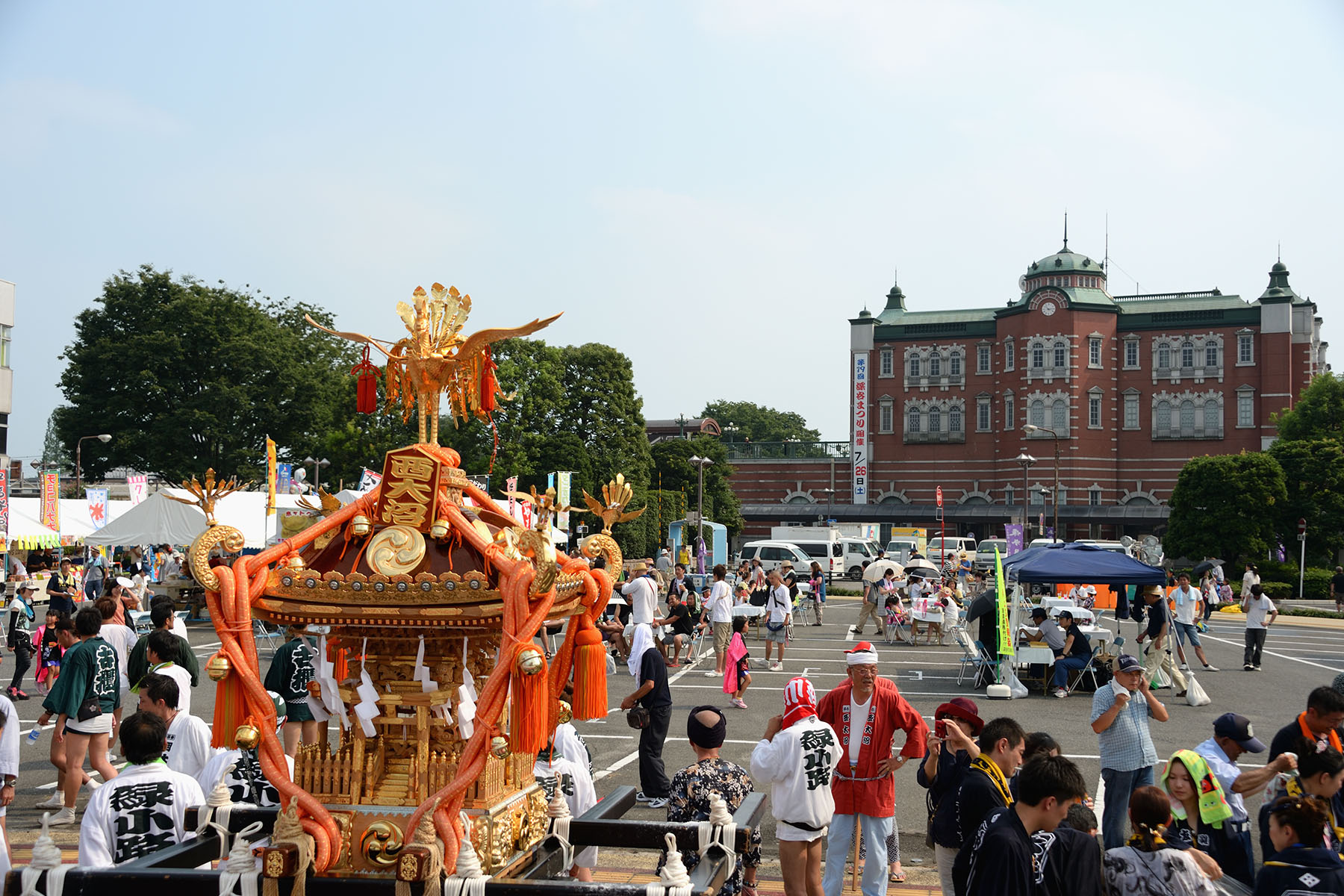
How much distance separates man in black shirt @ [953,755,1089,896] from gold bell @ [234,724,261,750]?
9.53ft

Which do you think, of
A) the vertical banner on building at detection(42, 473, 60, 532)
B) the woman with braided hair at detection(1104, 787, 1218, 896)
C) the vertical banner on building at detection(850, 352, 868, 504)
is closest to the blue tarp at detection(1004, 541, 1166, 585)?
the woman with braided hair at detection(1104, 787, 1218, 896)

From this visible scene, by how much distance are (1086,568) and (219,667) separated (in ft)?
52.1

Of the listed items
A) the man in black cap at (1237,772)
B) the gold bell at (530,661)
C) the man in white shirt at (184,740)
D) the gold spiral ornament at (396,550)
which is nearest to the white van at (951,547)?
the man in black cap at (1237,772)

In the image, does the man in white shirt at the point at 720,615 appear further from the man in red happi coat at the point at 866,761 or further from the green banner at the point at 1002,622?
the man in red happi coat at the point at 866,761

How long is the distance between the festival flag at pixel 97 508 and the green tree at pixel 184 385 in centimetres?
1642

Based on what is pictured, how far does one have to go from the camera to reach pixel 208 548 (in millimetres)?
4277

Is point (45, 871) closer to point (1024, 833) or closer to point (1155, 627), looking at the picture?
point (1024, 833)

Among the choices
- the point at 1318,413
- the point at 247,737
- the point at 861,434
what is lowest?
the point at 247,737

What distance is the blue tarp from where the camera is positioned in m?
16.7

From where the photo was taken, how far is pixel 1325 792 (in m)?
5.21

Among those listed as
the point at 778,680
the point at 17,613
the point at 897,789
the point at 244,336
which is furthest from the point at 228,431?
the point at 897,789

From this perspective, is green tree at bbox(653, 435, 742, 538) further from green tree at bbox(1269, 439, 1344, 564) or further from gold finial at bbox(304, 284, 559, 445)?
gold finial at bbox(304, 284, 559, 445)

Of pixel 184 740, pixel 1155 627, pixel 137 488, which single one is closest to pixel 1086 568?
pixel 1155 627

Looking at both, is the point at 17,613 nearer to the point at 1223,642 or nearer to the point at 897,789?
the point at 897,789
